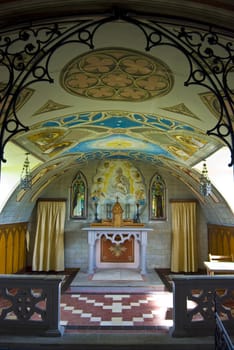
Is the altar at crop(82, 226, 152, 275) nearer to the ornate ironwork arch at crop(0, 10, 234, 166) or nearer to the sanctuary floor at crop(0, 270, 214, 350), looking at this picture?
the sanctuary floor at crop(0, 270, 214, 350)

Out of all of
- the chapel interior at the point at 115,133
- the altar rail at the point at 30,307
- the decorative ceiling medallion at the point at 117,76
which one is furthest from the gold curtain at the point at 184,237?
the altar rail at the point at 30,307

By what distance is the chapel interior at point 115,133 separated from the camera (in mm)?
2768

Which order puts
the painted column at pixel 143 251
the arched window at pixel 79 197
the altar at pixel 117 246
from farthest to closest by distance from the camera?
the arched window at pixel 79 197, the altar at pixel 117 246, the painted column at pixel 143 251

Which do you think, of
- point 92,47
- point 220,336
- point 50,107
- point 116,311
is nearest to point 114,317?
point 116,311

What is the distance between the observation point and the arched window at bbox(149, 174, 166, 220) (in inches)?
563

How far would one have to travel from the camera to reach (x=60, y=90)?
208 inches

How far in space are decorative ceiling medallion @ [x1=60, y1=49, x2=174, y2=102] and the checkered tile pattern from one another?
14.0 ft

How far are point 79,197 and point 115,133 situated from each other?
6.21 m

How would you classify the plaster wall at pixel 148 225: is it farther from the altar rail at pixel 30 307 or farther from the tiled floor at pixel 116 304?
the altar rail at pixel 30 307

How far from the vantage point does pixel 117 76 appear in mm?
4922

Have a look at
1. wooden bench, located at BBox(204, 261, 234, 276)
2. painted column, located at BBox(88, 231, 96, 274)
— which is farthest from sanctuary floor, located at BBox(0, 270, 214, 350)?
wooden bench, located at BBox(204, 261, 234, 276)

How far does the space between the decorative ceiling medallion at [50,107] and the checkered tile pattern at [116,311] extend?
162 inches

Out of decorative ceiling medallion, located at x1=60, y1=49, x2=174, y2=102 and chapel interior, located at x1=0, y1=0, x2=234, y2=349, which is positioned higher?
decorative ceiling medallion, located at x1=60, y1=49, x2=174, y2=102
